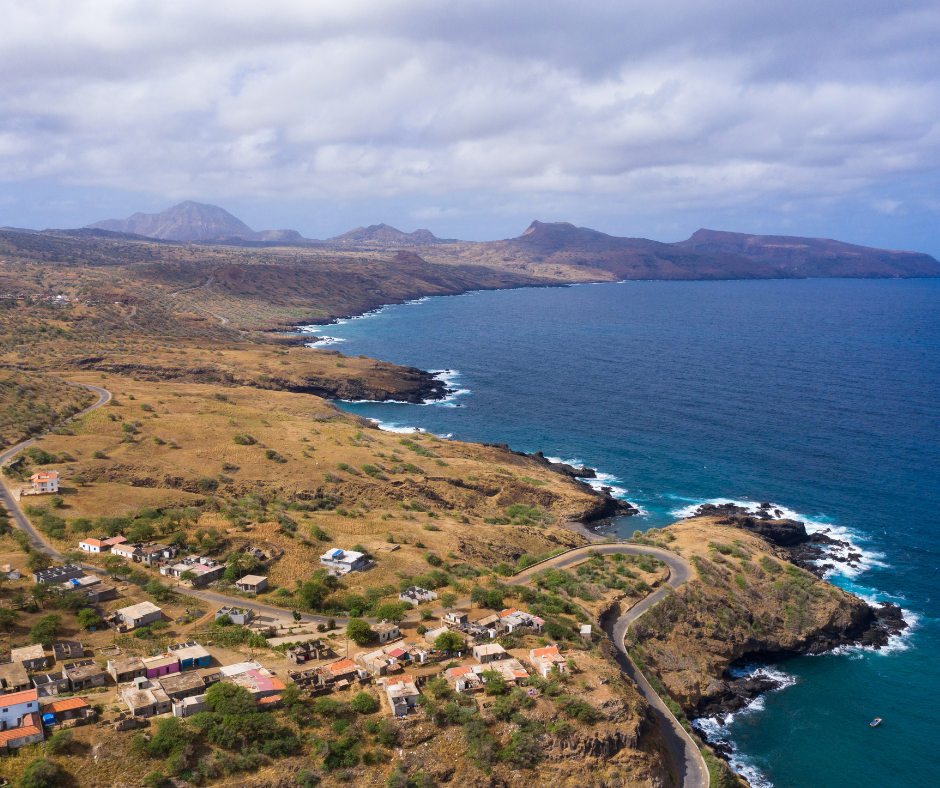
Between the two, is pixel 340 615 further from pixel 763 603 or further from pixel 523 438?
pixel 523 438

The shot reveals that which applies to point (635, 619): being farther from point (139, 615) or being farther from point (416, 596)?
point (139, 615)

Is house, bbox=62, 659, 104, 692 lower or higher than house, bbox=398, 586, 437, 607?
higher

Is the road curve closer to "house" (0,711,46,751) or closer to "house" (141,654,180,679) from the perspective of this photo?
"house" (141,654,180,679)

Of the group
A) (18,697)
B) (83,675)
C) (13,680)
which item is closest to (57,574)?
(13,680)

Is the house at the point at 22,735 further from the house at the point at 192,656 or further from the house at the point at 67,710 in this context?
the house at the point at 192,656

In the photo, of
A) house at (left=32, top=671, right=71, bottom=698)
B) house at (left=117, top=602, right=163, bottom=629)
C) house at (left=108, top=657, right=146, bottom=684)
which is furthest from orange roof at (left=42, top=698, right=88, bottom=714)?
house at (left=117, top=602, right=163, bottom=629)

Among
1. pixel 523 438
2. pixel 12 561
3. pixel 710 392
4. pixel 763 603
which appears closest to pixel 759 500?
pixel 763 603
